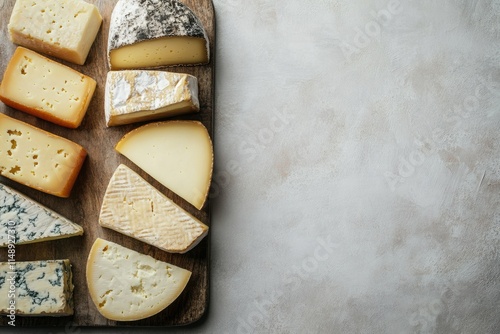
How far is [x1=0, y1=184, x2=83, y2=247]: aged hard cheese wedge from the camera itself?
2.36 m

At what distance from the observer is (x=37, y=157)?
2.41 meters

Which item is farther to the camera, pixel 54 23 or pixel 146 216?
pixel 54 23

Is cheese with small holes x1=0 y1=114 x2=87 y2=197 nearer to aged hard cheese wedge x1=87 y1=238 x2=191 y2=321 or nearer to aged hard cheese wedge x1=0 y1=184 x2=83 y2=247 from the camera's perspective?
aged hard cheese wedge x1=0 y1=184 x2=83 y2=247

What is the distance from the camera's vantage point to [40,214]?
7.81 feet

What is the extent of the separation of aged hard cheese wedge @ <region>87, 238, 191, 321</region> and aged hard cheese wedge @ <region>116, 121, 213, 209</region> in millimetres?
330

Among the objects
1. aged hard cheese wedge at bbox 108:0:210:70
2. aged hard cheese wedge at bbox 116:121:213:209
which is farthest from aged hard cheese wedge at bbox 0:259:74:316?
aged hard cheese wedge at bbox 108:0:210:70

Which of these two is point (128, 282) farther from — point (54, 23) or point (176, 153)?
point (54, 23)

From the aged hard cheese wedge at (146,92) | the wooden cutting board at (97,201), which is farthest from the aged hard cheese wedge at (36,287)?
the aged hard cheese wedge at (146,92)

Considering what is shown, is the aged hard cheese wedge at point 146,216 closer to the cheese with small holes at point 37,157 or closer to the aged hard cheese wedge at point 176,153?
the aged hard cheese wedge at point 176,153

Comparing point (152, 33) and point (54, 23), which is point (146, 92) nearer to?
point (152, 33)

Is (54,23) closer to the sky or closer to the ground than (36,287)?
closer to the sky

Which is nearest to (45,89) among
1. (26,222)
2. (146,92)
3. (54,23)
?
(54,23)

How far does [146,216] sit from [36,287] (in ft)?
1.81

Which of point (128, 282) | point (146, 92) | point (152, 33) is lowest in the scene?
point (128, 282)
